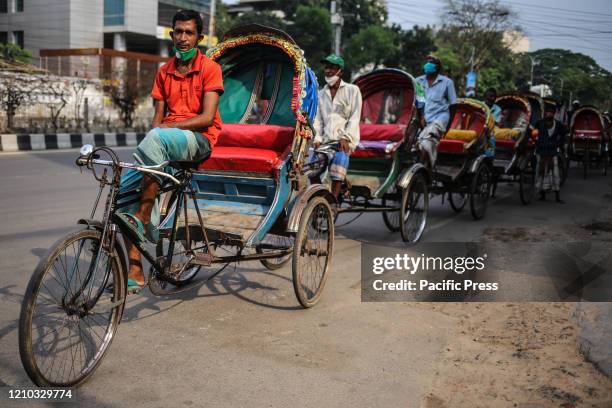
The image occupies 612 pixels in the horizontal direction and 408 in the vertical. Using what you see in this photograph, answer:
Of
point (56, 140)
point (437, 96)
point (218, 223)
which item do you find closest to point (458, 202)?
point (437, 96)

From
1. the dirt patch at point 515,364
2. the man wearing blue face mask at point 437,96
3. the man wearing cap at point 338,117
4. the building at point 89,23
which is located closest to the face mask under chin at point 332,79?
the man wearing cap at point 338,117

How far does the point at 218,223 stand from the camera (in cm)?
481

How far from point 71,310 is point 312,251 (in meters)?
2.05

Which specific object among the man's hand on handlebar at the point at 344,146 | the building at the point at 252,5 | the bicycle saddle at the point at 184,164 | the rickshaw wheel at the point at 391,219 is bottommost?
the rickshaw wheel at the point at 391,219

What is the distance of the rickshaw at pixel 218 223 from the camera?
129 inches

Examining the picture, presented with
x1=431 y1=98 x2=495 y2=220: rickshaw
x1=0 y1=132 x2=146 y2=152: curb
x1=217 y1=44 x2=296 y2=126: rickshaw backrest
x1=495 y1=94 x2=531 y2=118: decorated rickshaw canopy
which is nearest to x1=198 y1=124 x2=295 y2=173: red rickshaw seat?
x1=217 y1=44 x2=296 y2=126: rickshaw backrest

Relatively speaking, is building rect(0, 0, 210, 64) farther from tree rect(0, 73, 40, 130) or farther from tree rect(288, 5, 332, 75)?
tree rect(0, 73, 40, 130)

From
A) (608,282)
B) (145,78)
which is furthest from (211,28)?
(608,282)

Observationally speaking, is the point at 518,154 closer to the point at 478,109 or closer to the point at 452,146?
the point at 478,109

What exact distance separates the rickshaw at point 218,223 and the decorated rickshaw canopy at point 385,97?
2.71 m

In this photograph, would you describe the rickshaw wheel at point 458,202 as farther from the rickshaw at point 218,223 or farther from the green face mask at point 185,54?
the green face mask at point 185,54

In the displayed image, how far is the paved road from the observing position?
331 cm

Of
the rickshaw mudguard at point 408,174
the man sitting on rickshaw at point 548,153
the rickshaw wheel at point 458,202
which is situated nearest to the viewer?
the rickshaw mudguard at point 408,174

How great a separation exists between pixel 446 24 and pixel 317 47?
942 cm
